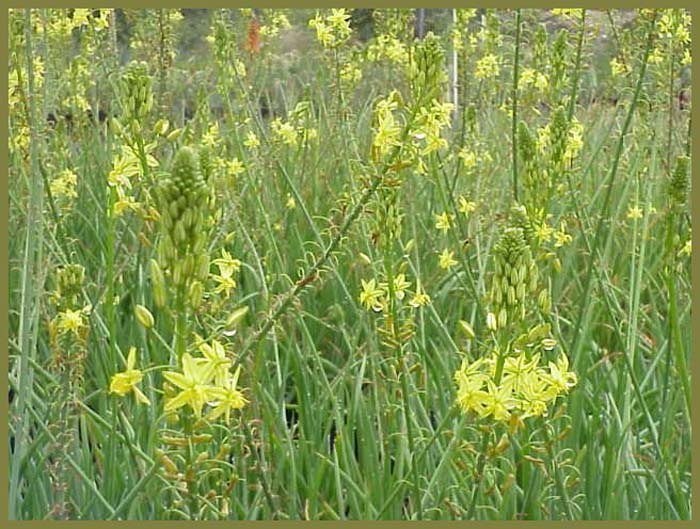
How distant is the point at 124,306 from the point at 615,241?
258 centimetres

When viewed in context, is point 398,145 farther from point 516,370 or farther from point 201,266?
point 201,266

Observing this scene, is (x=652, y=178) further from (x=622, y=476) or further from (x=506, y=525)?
(x=506, y=525)

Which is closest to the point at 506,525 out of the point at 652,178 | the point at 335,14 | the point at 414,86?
the point at 414,86

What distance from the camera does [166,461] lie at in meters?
1.59

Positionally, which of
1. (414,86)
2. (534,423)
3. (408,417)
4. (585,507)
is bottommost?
(585,507)

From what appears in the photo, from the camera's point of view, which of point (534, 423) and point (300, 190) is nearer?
point (534, 423)

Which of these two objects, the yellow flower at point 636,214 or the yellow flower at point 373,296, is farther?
the yellow flower at point 636,214

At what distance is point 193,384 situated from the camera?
147 centimetres

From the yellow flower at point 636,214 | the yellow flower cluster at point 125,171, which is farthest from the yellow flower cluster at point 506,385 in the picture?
the yellow flower at point 636,214

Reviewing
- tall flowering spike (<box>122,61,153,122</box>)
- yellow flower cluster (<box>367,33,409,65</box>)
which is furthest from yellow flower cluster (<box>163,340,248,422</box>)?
yellow flower cluster (<box>367,33,409,65</box>)

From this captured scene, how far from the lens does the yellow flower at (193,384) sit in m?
1.47

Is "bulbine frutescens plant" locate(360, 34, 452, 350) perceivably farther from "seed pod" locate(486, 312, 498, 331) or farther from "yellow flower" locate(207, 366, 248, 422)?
"yellow flower" locate(207, 366, 248, 422)

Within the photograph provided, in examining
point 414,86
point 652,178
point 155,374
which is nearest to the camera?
A: point 414,86

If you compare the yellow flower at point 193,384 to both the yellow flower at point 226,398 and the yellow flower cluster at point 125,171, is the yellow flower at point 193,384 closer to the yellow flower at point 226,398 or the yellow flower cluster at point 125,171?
the yellow flower at point 226,398
